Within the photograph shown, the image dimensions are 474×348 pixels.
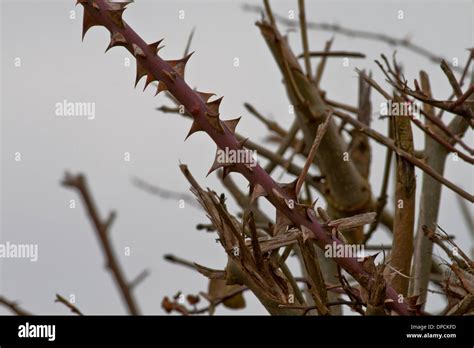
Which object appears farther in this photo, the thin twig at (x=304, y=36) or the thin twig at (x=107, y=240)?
the thin twig at (x=304, y=36)

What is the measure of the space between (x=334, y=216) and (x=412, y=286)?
37 cm

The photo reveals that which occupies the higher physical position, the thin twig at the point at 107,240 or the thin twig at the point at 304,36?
the thin twig at the point at 304,36

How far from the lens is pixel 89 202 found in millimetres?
942

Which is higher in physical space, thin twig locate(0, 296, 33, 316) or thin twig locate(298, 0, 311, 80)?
thin twig locate(298, 0, 311, 80)

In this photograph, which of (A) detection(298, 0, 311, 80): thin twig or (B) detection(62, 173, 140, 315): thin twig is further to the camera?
(A) detection(298, 0, 311, 80): thin twig

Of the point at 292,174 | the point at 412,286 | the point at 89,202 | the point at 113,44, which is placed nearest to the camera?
the point at 113,44

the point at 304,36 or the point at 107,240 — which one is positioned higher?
the point at 304,36

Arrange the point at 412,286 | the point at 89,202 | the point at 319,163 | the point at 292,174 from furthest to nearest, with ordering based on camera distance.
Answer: the point at 292,174 → the point at 319,163 → the point at 412,286 → the point at 89,202

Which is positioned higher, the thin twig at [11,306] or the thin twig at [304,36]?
the thin twig at [304,36]

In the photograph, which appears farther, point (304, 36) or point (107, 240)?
point (304, 36)

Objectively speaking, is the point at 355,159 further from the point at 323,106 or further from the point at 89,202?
the point at 89,202

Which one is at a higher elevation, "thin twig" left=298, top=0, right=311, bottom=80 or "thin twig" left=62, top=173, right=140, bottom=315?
"thin twig" left=298, top=0, right=311, bottom=80
